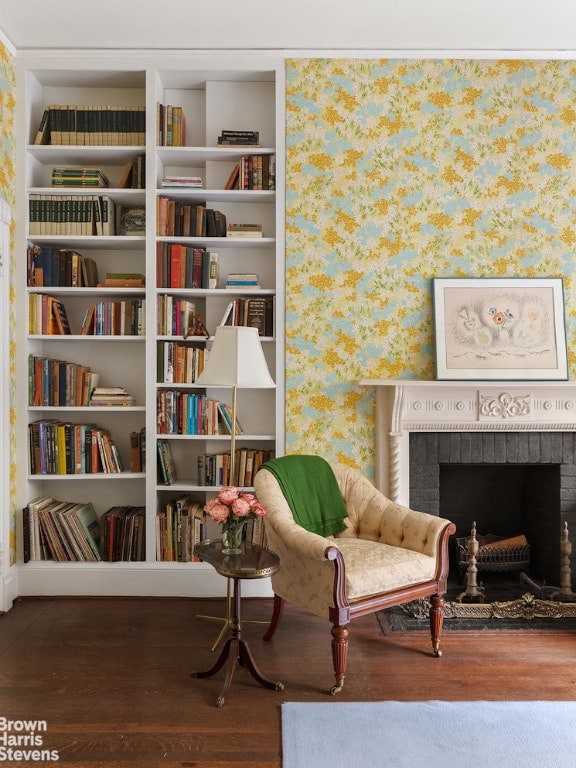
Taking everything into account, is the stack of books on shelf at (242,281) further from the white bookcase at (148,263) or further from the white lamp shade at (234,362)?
the white lamp shade at (234,362)

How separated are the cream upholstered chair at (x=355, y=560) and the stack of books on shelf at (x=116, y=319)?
129 cm

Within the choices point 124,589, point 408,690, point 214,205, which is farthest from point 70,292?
point 408,690

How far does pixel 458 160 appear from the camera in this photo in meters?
3.94

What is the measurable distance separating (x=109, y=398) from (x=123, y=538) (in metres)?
0.85

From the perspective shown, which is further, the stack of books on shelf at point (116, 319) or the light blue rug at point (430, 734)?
the stack of books on shelf at point (116, 319)

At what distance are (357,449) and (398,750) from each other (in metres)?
1.86

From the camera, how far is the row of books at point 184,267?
391 cm

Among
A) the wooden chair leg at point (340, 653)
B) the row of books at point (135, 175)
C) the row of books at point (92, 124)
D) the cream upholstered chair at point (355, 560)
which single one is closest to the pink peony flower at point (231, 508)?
the cream upholstered chair at point (355, 560)

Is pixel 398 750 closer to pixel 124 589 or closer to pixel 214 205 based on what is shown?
pixel 124 589

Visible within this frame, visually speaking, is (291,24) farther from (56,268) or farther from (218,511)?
(218,511)

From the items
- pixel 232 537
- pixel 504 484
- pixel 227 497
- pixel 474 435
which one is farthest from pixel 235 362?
pixel 504 484

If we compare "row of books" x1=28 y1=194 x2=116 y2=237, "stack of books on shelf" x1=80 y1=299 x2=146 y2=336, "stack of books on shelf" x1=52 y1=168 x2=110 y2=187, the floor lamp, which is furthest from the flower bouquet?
"stack of books on shelf" x1=52 y1=168 x2=110 y2=187

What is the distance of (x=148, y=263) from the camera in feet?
12.7

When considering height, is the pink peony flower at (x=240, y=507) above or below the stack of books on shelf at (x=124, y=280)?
below
